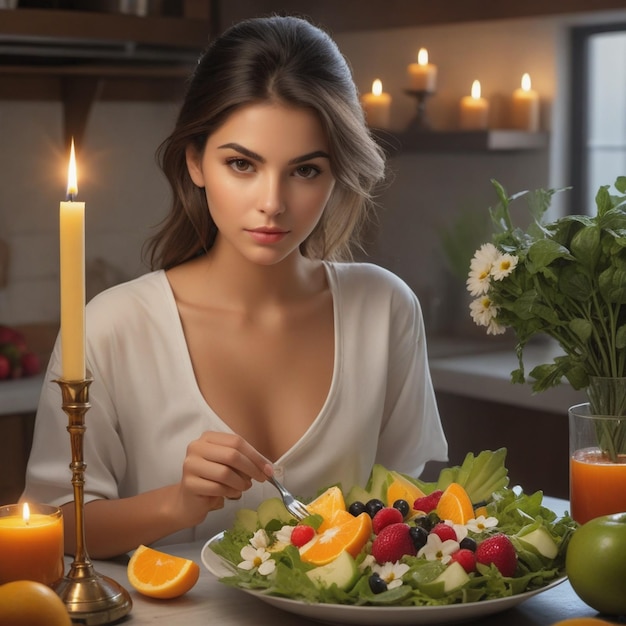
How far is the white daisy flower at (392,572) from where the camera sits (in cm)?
120

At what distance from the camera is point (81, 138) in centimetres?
344

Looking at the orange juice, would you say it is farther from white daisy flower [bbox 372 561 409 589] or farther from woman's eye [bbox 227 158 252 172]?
woman's eye [bbox 227 158 252 172]

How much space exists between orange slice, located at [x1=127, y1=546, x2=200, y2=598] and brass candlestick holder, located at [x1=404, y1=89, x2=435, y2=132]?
8.22 feet

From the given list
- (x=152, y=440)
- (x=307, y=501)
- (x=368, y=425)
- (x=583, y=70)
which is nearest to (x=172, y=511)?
A: (x=307, y=501)

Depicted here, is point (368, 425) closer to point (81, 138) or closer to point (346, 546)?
point (346, 546)

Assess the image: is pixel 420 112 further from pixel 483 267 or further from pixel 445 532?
pixel 445 532

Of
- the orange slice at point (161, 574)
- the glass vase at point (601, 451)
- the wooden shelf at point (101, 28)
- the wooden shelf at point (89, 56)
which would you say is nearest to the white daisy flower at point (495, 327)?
the glass vase at point (601, 451)

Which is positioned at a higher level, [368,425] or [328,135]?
[328,135]

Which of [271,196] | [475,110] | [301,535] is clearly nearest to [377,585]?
[301,535]

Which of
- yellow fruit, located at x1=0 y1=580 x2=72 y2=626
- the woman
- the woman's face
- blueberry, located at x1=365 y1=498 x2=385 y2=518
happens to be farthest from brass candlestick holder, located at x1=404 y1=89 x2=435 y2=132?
yellow fruit, located at x1=0 y1=580 x2=72 y2=626

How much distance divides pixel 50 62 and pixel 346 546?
7.86 feet

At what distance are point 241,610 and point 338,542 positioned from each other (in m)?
0.14

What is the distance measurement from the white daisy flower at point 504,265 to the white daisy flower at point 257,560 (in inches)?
17.0

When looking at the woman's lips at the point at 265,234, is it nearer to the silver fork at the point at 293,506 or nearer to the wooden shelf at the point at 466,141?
the silver fork at the point at 293,506
